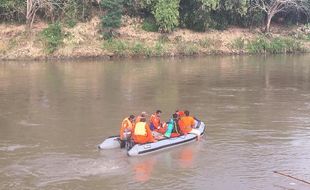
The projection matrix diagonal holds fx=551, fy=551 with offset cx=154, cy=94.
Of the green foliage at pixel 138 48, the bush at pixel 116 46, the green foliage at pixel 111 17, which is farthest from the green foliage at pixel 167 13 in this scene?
the bush at pixel 116 46

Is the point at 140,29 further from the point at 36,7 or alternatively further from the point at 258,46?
the point at 258,46

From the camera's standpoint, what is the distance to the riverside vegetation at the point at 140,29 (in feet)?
151

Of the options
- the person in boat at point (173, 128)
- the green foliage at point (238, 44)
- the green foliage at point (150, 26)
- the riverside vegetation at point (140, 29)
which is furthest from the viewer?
the green foliage at point (238, 44)

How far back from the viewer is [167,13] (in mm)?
47250

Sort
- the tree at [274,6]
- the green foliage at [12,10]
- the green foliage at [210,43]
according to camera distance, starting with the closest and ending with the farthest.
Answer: the green foliage at [12,10] < the green foliage at [210,43] < the tree at [274,6]

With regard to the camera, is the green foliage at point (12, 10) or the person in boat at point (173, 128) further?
the green foliage at point (12, 10)

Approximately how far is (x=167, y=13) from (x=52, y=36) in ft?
32.6

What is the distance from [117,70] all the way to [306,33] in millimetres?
23851

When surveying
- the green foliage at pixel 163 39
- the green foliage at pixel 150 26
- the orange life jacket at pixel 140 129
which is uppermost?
the green foliage at pixel 150 26

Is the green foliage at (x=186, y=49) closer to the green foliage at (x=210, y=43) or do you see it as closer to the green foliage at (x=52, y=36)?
the green foliage at (x=210, y=43)

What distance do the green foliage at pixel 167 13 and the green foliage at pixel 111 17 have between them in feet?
10.6

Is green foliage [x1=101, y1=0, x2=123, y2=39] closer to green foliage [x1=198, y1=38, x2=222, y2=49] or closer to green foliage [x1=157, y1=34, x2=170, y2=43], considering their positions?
green foliage [x1=157, y1=34, x2=170, y2=43]

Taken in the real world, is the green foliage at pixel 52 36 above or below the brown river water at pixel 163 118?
above

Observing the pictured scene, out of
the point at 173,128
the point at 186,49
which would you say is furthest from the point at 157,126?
the point at 186,49
